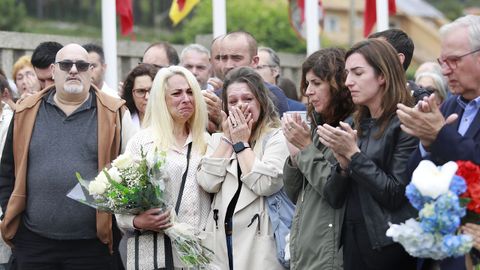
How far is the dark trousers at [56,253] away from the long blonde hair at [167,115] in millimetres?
992

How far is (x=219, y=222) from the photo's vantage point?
23.8ft

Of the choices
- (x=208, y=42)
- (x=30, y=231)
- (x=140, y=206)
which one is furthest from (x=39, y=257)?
(x=208, y=42)

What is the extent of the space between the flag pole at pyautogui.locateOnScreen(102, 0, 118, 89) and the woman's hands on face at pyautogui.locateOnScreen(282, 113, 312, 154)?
446 cm

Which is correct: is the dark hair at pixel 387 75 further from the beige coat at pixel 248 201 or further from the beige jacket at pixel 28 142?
the beige jacket at pixel 28 142

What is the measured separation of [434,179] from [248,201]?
238cm

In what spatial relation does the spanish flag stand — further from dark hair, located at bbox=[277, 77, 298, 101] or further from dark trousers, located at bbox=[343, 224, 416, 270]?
dark trousers, located at bbox=[343, 224, 416, 270]

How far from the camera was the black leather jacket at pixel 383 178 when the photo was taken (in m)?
5.90

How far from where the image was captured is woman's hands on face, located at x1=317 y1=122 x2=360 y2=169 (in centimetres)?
594

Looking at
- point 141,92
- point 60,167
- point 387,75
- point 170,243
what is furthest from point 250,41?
point 387,75

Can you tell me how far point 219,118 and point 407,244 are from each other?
3.30 m

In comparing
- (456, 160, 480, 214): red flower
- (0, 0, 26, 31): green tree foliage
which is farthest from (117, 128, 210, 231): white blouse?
(0, 0, 26, 31): green tree foliage

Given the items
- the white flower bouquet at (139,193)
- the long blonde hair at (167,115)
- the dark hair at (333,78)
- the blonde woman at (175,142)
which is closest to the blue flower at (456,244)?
the dark hair at (333,78)

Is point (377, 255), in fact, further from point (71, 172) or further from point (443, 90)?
point (443, 90)

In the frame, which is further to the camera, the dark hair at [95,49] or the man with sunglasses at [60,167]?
the dark hair at [95,49]
